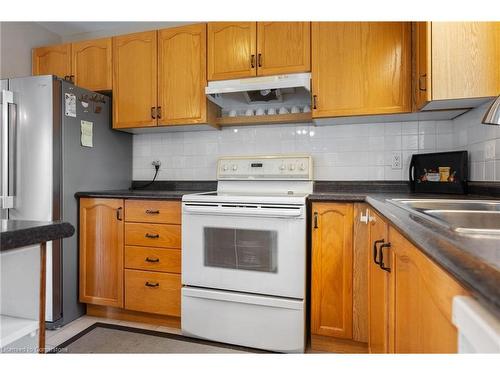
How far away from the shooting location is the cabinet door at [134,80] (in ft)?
7.70

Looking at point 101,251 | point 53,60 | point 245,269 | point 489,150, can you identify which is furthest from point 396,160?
point 53,60

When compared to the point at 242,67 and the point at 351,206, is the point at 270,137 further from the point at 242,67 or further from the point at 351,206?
the point at 351,206

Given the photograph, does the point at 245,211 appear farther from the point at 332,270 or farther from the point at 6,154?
the point at 6,154

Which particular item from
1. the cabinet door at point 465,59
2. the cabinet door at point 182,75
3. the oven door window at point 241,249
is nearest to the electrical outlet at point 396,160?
the cabinet door at point 465,59

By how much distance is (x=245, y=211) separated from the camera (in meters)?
1.75

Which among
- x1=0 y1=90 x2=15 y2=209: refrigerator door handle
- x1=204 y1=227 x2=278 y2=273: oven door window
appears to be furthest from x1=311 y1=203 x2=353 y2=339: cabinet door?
x1=0 y1=90 x2=15 y2=209: refrigerator door handle

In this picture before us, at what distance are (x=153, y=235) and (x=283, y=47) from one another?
1559 mm

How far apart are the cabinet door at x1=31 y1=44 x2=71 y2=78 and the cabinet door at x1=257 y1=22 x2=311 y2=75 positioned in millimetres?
1682

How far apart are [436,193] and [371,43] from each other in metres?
1.05

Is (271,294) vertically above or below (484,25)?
below

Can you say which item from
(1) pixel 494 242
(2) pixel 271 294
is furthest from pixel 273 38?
(1) pixel 494 242

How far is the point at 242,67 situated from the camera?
213 cm

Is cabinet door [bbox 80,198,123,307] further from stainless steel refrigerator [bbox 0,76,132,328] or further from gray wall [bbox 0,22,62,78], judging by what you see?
gray wall [bbox 0,22,62,78]

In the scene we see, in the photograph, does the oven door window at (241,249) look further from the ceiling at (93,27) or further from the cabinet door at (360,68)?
the ceiling at (93,27)
